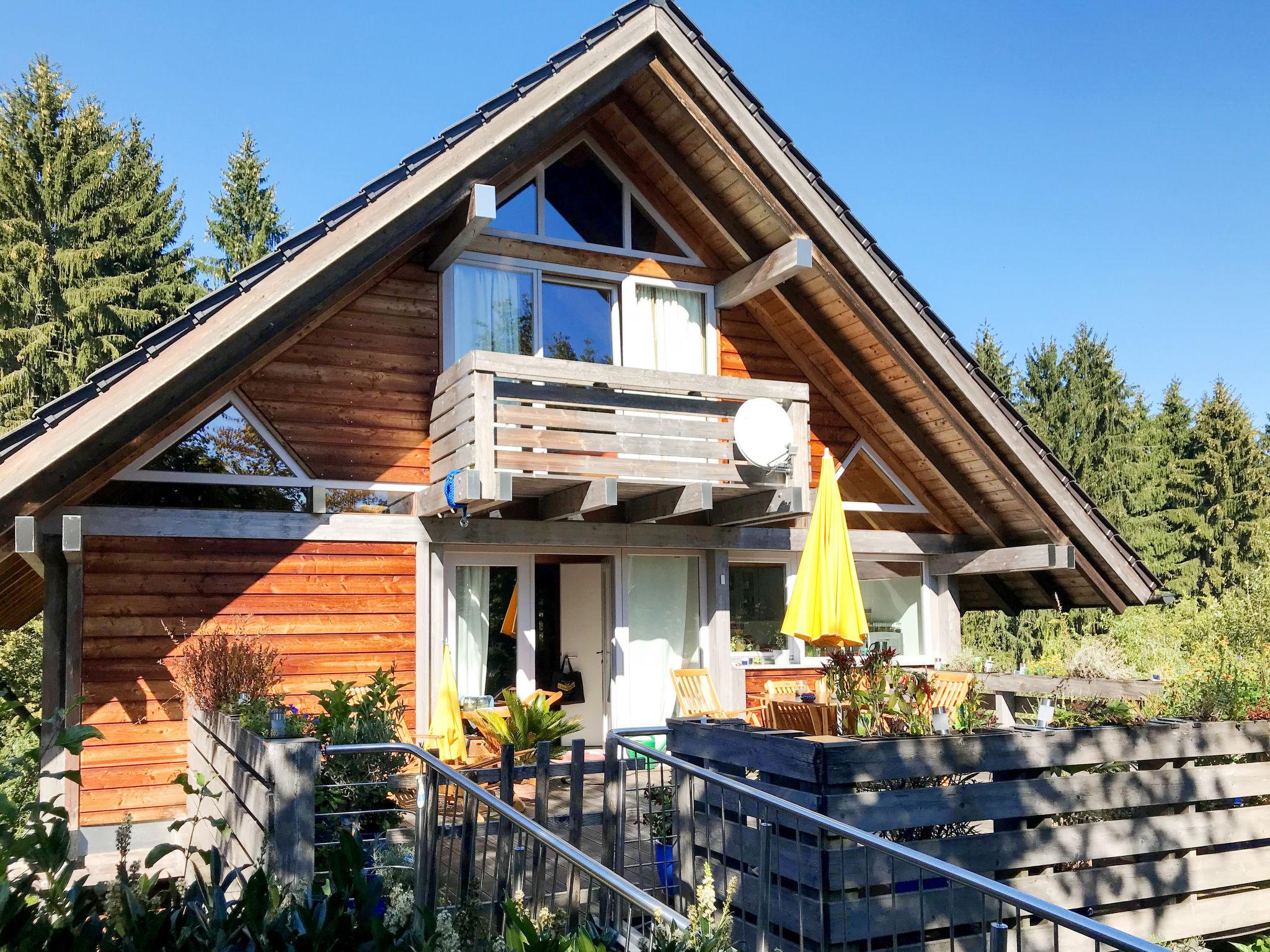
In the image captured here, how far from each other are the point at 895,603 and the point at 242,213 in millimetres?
21713

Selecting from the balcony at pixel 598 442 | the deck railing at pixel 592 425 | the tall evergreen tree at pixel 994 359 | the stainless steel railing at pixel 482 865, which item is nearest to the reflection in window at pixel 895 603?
the balcony at pixel 598 442

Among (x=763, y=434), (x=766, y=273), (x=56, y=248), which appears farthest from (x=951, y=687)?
(x=56, y=248)

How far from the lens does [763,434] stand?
9641mm

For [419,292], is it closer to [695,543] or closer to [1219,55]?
[695,543]

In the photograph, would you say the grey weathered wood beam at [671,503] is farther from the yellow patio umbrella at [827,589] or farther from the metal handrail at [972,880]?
the metal handrail at [972,880]

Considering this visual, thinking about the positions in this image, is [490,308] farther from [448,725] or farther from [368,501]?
[448,725]

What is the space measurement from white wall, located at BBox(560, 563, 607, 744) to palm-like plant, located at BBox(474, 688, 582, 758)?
297 centimetres

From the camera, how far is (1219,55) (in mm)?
24719

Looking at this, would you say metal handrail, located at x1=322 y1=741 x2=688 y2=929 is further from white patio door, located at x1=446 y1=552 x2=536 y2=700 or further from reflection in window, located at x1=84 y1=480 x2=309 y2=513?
white patio door, located at x1=446 y1=552 x2=536 y2=700

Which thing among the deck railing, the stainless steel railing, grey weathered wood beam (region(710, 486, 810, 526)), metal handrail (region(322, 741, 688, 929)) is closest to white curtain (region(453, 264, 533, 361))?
the deck railing

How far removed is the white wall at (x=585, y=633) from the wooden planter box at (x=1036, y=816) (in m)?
5.97

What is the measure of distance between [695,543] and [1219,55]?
2141cm

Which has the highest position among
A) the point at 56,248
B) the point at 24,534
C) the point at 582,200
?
the point at 56,248

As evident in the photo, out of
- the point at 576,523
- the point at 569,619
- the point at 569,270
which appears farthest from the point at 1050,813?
the point at 569,619
